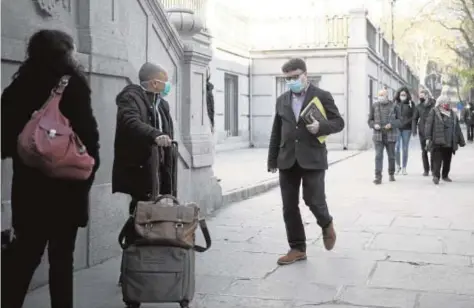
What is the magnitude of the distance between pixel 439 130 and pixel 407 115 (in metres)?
2.03

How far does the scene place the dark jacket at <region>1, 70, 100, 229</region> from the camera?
4.18m

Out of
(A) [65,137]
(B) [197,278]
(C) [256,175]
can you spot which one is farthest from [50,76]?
(C) [256,175]

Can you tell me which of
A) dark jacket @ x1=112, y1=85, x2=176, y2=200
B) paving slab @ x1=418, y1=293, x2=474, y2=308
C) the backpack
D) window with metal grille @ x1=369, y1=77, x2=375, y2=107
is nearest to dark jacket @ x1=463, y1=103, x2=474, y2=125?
window with metal grille @ x1=369, y1=77, x2=375, y2=107

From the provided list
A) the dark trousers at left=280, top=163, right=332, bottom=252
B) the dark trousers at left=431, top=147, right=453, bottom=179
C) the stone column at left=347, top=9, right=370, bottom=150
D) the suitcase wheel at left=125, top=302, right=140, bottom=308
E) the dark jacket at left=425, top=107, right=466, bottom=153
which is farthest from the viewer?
the stone column at left=347, top=9, right=370, bottom=150

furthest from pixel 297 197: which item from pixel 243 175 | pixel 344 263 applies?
pixel 243 175

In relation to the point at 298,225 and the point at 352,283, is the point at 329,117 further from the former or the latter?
the point at 352,283

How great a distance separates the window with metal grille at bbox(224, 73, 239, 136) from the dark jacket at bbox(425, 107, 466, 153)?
11422 mm

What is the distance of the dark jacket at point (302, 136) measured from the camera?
6652 millimetres

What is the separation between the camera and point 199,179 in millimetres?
9406

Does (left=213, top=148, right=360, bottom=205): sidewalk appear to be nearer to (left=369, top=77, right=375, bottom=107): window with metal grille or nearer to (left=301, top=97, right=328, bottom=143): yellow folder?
(left=301, top=97, right=328, bottom=143): yellow folder

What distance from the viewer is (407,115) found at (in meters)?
15.8

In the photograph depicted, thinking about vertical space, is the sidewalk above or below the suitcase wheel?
above

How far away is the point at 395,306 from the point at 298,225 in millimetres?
1744

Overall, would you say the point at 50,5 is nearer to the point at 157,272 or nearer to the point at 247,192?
the point at 157,272
